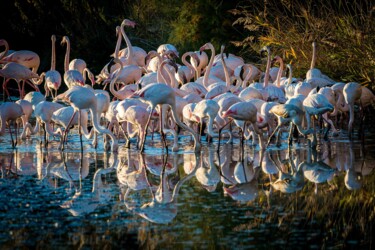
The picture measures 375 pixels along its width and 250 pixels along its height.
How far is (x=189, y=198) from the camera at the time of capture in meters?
8.29

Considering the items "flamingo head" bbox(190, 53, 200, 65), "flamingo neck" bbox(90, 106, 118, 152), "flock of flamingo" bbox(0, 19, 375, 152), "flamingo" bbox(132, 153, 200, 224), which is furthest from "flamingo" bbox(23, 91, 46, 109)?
"flamingo" bbox(132, 153, 200, 224)

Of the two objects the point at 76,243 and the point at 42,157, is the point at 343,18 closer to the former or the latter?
the point at 42,157

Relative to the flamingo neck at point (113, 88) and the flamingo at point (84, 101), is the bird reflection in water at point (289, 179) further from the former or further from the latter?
the flamingo neck at point (113, 88)

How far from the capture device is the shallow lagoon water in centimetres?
657

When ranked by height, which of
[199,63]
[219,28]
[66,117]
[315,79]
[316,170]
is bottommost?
[316,170]

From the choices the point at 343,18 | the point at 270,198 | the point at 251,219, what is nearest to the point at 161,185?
the point at 270,198

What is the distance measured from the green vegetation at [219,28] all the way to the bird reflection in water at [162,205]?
6.89m

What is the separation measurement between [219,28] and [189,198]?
1364cm

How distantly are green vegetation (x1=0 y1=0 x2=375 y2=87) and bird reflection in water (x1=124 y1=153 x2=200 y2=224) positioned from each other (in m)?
6.89

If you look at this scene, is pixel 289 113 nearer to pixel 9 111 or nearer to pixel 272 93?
pixel 272 93

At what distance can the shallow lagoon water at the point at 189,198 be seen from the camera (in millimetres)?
6566

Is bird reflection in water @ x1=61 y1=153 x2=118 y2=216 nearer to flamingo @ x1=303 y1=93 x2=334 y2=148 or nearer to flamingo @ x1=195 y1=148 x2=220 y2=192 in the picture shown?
flamingo @ x1=195 y1=148 x2=220 y2=192

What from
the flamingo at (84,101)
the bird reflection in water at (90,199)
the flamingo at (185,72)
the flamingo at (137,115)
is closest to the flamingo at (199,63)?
the flamingo at (185,72)

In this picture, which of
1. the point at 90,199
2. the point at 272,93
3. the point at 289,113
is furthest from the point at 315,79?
the point at 90,199
